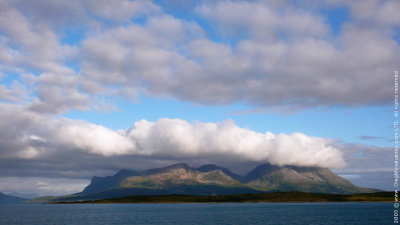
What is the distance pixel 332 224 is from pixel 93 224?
114m

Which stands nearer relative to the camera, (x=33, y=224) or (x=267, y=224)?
(x=267, y=224)

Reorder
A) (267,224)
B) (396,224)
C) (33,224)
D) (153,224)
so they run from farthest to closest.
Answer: (33,224)
(153,224)
(267,224)
(396,224)

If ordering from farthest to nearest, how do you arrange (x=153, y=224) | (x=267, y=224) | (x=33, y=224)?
(x=33, y=224), (x=153, y=224), (x=267, y=224)

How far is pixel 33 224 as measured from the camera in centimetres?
18862

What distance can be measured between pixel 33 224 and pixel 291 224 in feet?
437

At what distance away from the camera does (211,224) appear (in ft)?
531

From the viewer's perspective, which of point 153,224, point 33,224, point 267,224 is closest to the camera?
point 267,224

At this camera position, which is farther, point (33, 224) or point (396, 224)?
point (33, 224)

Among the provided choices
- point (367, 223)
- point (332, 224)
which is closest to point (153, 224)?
point (332, 224)

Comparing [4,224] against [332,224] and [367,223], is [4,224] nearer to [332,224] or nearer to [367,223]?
[332,224]

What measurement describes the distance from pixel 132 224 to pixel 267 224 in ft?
217

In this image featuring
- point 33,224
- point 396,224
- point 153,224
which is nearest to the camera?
point 396,224

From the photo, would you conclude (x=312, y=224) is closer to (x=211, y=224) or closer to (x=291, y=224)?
(x=291, y=224)

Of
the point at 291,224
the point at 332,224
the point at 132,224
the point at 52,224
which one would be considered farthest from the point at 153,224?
the point at 332,224
